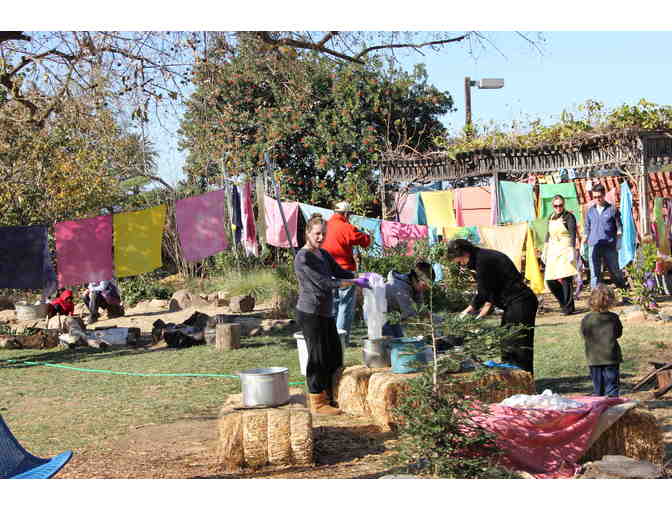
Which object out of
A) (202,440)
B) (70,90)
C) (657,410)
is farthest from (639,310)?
(70,90)

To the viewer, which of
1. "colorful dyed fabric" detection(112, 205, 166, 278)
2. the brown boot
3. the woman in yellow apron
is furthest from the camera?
"colorful dyed fabric" detection(112, 205, 166, 278)

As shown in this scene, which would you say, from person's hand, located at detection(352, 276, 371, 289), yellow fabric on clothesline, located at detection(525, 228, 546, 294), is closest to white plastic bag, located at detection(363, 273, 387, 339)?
person's hand, located at detection(352, 276, 371, 289)

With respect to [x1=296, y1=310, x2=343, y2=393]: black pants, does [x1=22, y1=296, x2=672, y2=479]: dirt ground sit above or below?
below

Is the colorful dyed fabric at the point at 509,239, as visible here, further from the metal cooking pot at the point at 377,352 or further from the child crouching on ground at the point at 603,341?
the child crouching on ground at the point at 603,341

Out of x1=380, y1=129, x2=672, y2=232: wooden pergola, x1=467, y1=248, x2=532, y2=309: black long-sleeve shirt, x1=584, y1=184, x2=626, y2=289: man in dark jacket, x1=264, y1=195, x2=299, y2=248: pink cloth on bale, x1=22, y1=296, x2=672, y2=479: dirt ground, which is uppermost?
x1=380, y1=129, x2=672, y2=232: wooden pergola

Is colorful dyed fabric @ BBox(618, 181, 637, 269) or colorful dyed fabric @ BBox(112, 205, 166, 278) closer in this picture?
colorful dyed fabric @ BBox(112, 205, 166, 278)

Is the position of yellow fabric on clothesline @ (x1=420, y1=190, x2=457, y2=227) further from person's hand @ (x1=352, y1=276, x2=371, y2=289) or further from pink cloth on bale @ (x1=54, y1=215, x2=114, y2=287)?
person's hand @ (x1=352, y1=276, x2=371, y2=289)

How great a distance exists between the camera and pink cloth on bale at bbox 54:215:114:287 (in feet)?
34.2

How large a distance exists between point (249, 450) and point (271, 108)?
15130 millimetres

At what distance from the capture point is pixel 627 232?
11.4 meters

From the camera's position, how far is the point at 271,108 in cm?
1911

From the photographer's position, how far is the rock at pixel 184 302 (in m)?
14.9

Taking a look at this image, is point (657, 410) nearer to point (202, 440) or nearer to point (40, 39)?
point (202, 440)

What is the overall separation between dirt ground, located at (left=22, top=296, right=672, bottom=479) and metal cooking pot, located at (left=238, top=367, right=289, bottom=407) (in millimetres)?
440
